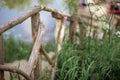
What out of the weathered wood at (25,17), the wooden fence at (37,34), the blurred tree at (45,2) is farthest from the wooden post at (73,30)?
the blurred tree at (45,2)

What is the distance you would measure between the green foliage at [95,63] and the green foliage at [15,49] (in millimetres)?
2399

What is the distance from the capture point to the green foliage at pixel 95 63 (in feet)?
12.3

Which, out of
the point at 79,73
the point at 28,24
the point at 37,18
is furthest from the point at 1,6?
the point at 79,73

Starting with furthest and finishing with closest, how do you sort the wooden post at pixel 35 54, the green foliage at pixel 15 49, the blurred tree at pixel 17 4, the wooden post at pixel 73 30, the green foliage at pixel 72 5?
the green foliage at pixel 15 49, the blurred tree at pixel 17 4, the wooden post at pixel 73 30, the green foliage at pixel 72 5, the wooden post at pixel 35 54

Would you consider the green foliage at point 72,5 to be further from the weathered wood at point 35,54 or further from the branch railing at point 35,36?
the weathered wood at point 35,54

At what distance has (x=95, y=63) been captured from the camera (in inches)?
149

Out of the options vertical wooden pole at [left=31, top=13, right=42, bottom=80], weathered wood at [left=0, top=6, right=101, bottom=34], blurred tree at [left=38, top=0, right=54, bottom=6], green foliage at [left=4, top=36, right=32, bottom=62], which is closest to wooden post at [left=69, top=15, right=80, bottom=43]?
weathered wood at [left=0, top=6, right=101, bottom=34]

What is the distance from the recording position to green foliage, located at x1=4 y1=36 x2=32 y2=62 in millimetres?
6474

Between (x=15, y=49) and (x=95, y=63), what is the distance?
3248mm

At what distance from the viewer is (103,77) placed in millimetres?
3779

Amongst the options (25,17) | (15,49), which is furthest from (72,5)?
(15,49)

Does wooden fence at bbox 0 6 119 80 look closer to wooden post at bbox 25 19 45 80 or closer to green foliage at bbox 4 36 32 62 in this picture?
wooden post at bbox 25 19 45 80

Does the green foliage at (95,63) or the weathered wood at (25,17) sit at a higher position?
the weathered wood at (25,17)

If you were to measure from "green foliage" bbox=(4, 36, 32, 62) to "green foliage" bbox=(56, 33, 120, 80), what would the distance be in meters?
2.40
